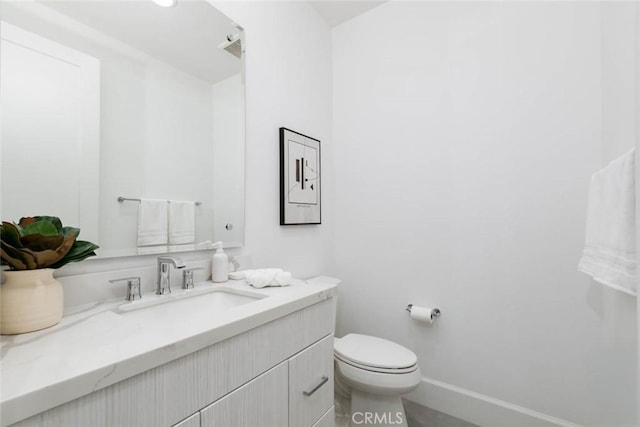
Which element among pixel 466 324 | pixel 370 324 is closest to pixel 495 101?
pixel 466 324

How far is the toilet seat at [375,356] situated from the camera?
52.5 inches

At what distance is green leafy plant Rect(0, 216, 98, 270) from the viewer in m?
0.67

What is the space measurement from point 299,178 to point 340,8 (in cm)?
122

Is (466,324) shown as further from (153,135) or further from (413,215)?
(153,135)

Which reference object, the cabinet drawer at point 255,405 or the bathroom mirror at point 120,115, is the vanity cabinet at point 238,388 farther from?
the bathroom mirror at point 120,115

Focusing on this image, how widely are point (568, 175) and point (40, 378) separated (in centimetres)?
192

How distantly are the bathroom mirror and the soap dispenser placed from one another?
0.10 m

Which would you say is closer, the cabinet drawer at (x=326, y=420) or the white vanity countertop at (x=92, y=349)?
the white vanity countertop at (x=92, y=349)

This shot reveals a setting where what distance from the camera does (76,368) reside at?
1.65ft

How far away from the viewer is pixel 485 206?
1565 mm

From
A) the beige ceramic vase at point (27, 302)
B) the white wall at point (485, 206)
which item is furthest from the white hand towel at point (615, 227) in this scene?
the beige ceramic vase at point (27, 302)

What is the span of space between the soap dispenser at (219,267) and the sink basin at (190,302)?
91 mm

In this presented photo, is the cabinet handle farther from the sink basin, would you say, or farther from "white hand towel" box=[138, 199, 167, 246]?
"white hand towel" box=[138, 199, 167, 246]

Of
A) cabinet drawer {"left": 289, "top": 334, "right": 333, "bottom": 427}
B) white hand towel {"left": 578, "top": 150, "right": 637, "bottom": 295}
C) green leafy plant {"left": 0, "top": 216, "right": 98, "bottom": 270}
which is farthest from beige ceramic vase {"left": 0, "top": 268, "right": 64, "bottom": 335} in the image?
white hand towel {"left": 578, "top": 150, "right": 637, "bottom": 295}
